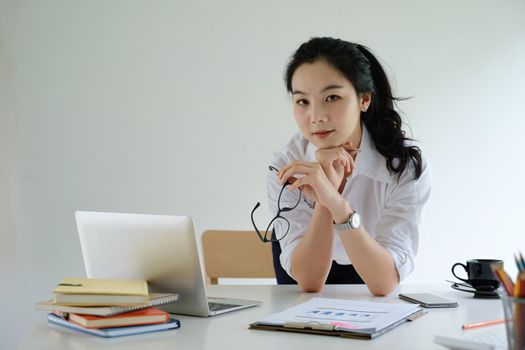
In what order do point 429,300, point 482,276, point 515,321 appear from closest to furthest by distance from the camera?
point 515,321
point 429,300
point 482,276

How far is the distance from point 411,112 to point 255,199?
91cm

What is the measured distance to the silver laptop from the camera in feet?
4.08

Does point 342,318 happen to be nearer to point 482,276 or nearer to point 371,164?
point 482,276

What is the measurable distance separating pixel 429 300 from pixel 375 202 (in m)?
0.57

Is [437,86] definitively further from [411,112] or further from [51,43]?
[51,43]

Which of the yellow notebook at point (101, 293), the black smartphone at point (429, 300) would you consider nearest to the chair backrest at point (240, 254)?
the black smartphone at point (429, 300)

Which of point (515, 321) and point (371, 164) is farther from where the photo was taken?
point (371, 164)

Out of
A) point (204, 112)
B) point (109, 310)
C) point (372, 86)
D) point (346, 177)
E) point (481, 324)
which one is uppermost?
point (204, 112)

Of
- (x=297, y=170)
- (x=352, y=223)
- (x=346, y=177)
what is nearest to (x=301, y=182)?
(x=297, y=170)

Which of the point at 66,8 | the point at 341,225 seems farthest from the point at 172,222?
the point at 66,8

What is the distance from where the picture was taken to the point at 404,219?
1.80 m

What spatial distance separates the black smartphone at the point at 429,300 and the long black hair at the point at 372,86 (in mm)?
430

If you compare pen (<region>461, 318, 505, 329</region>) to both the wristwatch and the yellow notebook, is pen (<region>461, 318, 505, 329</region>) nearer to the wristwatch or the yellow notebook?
the wristwatch

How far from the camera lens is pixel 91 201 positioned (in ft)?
10.1
